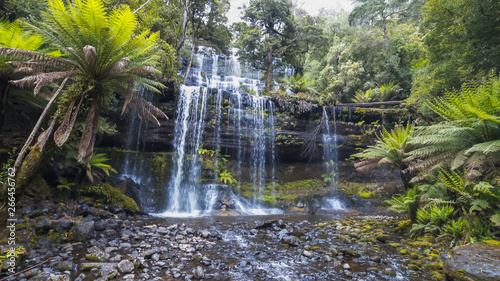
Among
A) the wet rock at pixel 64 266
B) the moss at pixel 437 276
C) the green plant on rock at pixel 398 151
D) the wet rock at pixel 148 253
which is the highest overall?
the green plant on rock at pixel 398 151

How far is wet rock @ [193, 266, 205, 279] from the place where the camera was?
3228 mm

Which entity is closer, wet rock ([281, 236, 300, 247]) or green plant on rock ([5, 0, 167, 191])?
green plant on rock ([5, 0, 167, 191])

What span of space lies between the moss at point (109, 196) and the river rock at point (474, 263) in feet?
24.6

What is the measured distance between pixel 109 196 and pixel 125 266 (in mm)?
4345

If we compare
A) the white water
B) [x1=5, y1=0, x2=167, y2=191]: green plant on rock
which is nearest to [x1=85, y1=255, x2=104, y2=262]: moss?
[x1=5, y1=0, x2=167, y2=191]: green plant on rock

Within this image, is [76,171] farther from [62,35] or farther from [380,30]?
[380,30]

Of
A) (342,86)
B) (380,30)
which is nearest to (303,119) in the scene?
(342,86)

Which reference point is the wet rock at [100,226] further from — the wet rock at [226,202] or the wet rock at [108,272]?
the wet rock at [226,202]

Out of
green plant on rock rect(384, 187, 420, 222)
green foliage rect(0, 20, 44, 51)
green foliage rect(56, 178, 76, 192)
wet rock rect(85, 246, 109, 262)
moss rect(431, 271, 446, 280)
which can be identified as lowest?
moss rect(431, 271, 446, 280)

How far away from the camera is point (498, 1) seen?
19.2ft

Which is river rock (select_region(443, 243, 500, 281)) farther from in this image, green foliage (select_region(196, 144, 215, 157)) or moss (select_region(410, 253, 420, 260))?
green foliage (select_region(196, 144, 215, 157))

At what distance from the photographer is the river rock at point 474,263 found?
8.98ft

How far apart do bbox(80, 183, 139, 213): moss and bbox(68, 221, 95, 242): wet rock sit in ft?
7.86

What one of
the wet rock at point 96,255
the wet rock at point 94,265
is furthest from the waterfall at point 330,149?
the wet rock at point 94,265
